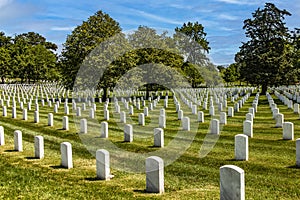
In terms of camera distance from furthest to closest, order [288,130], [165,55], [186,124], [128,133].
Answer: [165,55]
[186,124]
[128,133]
[288,130]

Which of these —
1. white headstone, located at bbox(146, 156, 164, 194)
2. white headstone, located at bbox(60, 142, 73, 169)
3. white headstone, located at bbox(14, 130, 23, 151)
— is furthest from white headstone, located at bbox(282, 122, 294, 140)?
white headstone, located at bbox(14, 130, 23, 151)

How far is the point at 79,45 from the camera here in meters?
34.2

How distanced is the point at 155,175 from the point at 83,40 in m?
28.9

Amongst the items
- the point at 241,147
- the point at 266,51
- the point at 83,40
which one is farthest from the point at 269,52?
the point at 241,147

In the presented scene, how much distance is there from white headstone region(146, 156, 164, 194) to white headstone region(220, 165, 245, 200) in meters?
1.47

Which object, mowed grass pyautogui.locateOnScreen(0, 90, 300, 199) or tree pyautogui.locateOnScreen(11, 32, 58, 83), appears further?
tree pyautogui.locateOnScreen(11, 32, 58, 83)

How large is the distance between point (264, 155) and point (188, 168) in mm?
2857

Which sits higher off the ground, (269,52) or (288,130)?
(269,52)

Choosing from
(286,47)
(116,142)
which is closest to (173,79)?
(286,47)

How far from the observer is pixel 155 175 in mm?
7219

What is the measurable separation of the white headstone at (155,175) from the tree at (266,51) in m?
39.6

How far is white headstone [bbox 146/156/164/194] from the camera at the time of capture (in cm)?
714

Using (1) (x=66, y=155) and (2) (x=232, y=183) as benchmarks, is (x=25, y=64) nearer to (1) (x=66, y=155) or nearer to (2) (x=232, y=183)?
(1) (x=66, y=155)

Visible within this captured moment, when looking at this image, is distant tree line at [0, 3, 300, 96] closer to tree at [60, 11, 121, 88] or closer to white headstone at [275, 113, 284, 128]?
tree at [60, 11, 121, 88]
